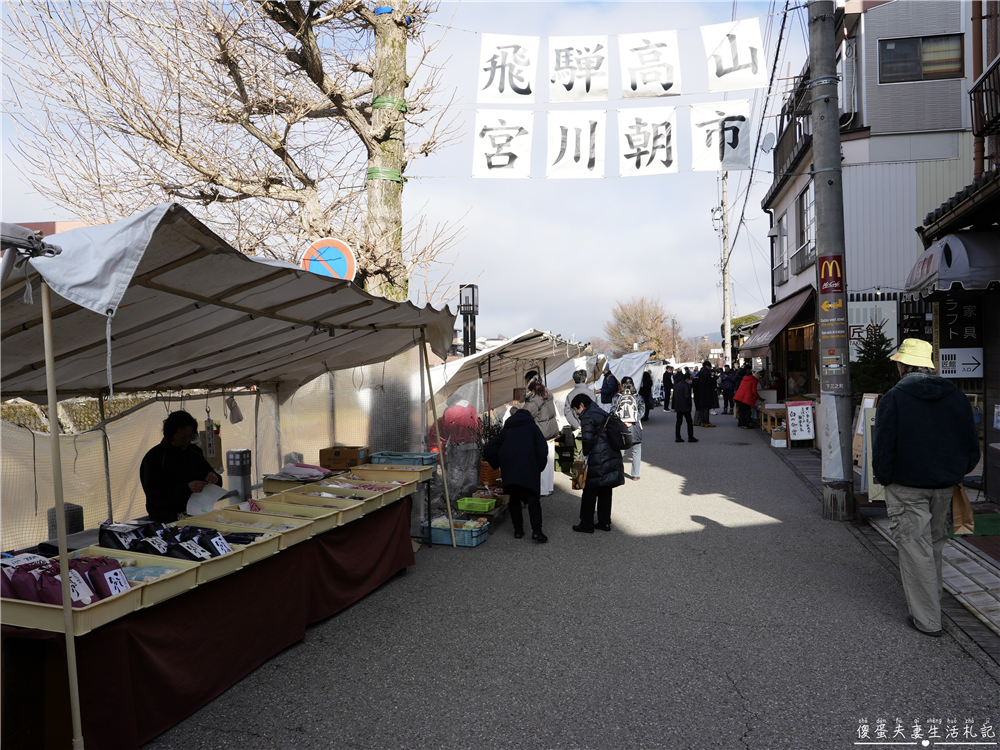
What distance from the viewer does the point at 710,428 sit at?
19.9m

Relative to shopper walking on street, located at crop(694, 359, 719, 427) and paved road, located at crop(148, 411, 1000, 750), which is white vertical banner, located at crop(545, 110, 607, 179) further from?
shopper walking on street, located at crop(694, 359, 719, 427)

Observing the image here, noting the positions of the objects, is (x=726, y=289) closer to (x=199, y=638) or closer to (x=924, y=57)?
(x=924, y=57)

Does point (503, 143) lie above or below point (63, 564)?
above

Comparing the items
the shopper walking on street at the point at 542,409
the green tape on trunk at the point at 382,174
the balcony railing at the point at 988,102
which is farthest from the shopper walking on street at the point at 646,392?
the green tape on trunk at the point at 382,174

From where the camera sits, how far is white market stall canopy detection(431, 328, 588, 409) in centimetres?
910

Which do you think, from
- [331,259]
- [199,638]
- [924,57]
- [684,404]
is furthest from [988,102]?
[199,638]

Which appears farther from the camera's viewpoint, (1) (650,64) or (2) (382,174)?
(2) (382,174)

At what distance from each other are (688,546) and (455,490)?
3.11 meters

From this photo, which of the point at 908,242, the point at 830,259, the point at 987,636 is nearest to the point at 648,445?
the point at 908,242

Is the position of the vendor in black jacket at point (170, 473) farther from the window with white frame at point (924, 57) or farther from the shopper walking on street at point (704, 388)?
the window with white frame at point (924, 57)

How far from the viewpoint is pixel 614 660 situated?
439 centimetres

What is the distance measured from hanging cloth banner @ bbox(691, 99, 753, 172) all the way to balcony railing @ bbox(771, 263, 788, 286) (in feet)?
41.8

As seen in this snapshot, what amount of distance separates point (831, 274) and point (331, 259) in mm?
6233

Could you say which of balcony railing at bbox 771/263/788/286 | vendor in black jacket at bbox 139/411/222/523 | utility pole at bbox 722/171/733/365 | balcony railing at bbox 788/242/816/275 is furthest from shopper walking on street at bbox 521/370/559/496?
utility pole at bbox 722/171/733/365
